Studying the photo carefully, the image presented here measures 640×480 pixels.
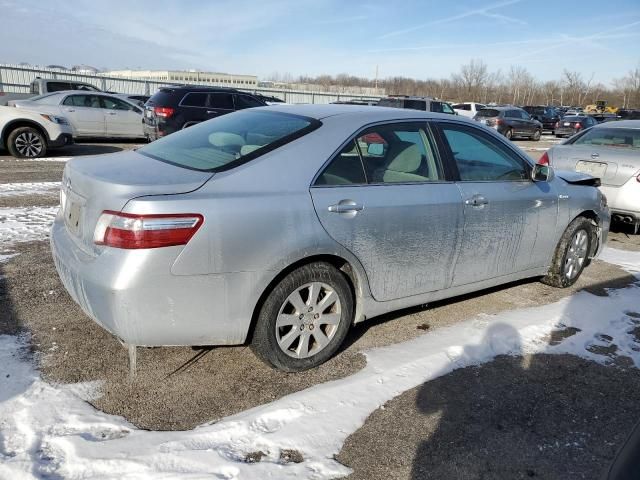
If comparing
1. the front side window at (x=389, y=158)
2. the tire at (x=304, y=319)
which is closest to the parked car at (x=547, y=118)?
the front side window at (x=389, y=158)

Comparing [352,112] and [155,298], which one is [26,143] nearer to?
[352,112]

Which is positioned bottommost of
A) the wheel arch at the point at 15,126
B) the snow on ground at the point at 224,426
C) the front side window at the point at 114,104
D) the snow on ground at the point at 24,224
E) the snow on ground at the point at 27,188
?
the snow on ground at the point at 224,426

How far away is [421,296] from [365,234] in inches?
31.2

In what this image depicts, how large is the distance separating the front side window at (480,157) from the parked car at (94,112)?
12318 millimetres

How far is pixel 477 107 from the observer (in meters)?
29.0

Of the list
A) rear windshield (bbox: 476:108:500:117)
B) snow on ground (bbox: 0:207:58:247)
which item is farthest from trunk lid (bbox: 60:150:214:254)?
rear windshield (bbox: 476:108:500:117)

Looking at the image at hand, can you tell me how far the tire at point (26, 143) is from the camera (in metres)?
11.4

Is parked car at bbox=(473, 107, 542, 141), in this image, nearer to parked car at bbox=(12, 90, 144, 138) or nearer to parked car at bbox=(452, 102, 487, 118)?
parked car at bbox=(452, 102, 487, 118)

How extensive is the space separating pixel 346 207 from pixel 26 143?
10.6 metres

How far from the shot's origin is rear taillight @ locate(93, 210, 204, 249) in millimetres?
2658

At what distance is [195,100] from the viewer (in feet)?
44.2

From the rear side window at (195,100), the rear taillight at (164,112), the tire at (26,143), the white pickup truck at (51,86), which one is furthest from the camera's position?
the white pickup truck at (51,86)

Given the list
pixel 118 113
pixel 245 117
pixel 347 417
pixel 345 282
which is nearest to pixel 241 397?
pixel 347 417

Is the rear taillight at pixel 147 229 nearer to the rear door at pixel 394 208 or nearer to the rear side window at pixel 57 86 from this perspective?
the rear door at pixel 394 208
